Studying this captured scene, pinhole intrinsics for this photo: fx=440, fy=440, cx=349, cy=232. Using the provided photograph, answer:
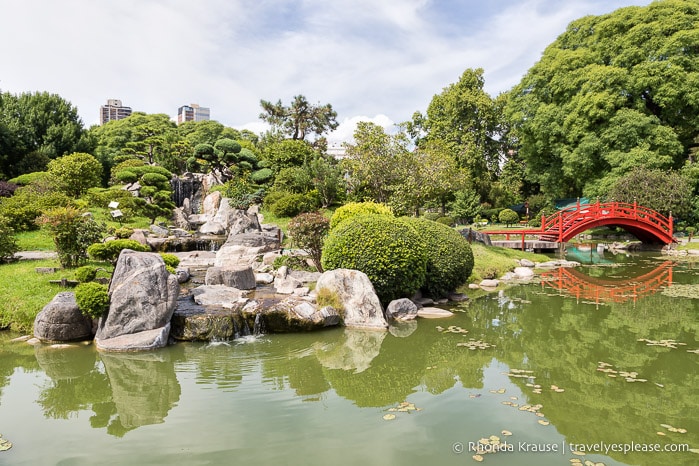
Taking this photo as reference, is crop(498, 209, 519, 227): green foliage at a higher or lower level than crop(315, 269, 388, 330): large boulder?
higher

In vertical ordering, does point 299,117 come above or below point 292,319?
above

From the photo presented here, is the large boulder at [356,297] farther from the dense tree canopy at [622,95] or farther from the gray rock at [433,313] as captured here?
the dense tree canopy at [622,95]

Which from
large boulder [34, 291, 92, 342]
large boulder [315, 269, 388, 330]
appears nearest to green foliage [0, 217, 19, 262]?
large boulder [34, 291, 92, 342]

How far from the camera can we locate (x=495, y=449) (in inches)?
160

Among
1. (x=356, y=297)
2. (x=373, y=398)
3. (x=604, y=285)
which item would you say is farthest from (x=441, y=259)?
(x=604, y=285)

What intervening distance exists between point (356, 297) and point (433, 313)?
188 cm

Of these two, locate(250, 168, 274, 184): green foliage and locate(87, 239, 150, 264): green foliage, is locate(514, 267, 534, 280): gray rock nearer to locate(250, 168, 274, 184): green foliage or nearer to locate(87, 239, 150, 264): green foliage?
locate(87, 239, 150, 264): green foliage

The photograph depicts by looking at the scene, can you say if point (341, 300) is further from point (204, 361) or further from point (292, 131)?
point (292, 131)

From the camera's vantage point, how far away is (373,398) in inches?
207

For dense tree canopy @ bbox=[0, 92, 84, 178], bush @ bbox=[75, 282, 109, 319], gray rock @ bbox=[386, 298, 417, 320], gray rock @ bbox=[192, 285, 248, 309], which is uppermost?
dense tree canopy @ bbox=[0, 92, 84, 178]

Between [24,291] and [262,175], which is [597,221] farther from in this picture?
[24,291]

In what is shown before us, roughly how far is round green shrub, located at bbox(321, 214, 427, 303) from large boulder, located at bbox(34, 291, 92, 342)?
15.1ft

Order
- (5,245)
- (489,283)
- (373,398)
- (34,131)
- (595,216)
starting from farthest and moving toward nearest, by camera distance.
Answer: (34,131)
(595,216)
(489,283)
(5,245)
(373,398)

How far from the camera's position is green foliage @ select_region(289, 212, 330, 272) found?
11.4 metres
